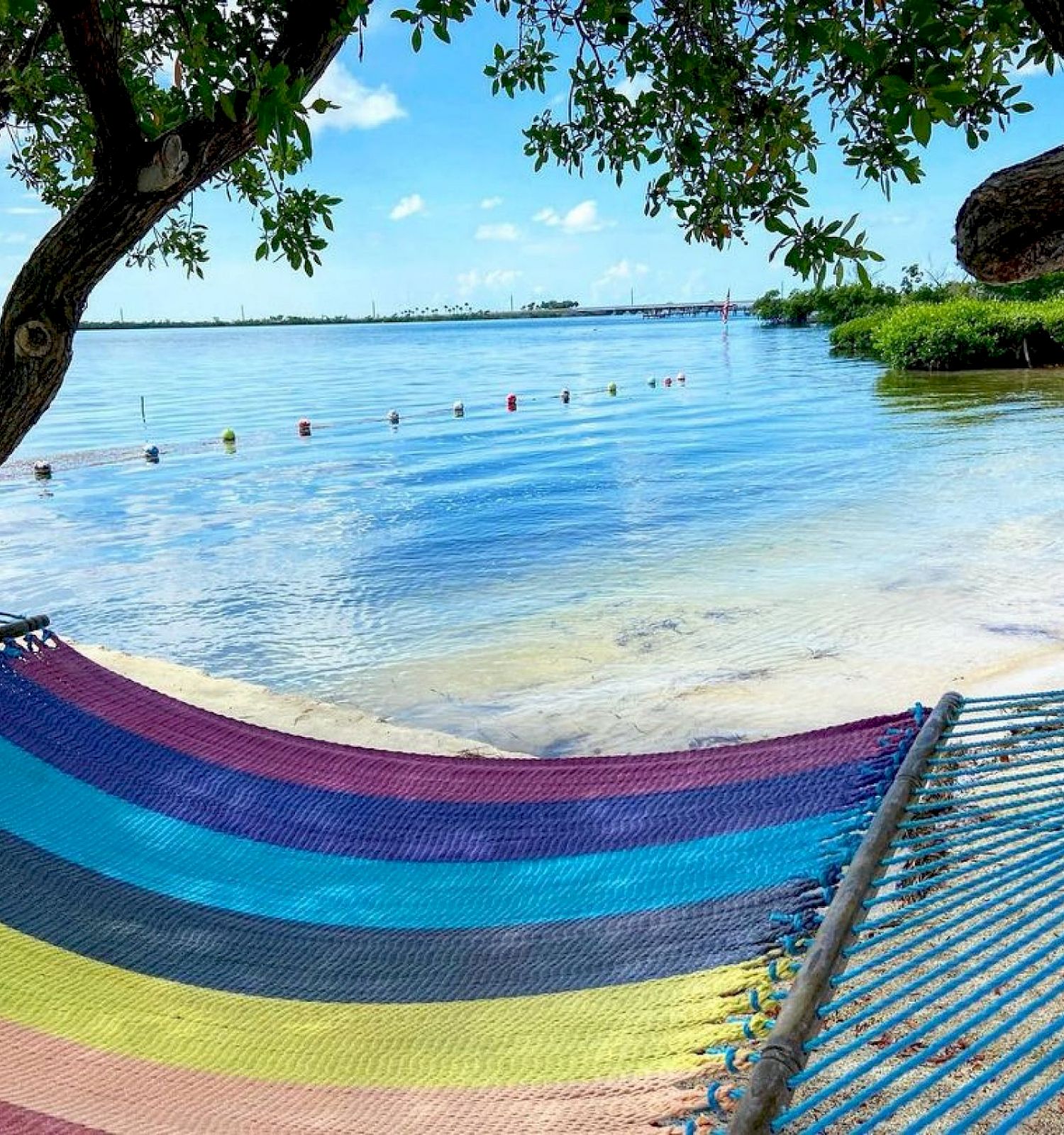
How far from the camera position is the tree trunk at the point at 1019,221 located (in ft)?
7.54

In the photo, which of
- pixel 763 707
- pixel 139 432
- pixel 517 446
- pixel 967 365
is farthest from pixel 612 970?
pixel 967 365

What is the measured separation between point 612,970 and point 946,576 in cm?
784

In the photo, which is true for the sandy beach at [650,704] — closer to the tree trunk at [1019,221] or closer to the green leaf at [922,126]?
the tree trunk at [1019,221]

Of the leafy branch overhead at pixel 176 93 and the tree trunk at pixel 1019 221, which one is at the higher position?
the leafy branch overhead at pixel 176 93

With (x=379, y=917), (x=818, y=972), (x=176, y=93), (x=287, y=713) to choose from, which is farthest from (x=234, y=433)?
(x=818, y=972)

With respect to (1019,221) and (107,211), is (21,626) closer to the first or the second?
(107,211)

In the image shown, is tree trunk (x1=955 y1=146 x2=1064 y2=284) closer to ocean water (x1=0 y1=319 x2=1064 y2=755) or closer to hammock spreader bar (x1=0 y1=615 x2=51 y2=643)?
hammock spreader bar (x1=0 y1=615 x2=51 y2=643)

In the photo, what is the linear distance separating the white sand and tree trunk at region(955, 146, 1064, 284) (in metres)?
3.25

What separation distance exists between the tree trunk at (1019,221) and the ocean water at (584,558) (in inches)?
146

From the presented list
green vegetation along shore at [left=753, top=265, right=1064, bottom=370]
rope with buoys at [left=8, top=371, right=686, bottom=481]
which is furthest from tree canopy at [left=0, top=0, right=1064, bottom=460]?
green vegetation along shore at [left=753, top=265, right=1064, bottom=370]

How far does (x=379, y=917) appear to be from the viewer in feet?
8.02

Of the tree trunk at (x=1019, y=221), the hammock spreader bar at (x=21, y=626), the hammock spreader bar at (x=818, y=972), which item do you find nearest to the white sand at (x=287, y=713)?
the hammock spreader bar at (x=21, y=626)

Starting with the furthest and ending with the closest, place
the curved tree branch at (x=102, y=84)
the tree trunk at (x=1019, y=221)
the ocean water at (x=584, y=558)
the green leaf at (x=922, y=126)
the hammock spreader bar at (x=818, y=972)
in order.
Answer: the ocean water at (x=584, y=558)
the curved tree branch at (x=102, y=84)
the tree trunk at (x=1019, y=221)
the green leaf at (x=922, y=126)
the hammock spreader bar at (x=818, y=972)

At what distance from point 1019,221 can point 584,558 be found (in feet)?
29.0
